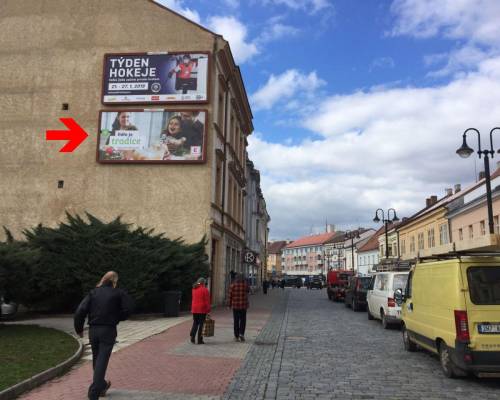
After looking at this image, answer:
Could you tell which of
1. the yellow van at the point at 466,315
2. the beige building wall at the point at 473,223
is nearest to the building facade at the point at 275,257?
the beige building wall at the point at 473,223

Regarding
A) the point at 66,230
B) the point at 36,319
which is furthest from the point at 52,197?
the point at 36,319

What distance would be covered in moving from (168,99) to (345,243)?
96099 mm

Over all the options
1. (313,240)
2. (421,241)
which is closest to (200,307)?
(421,241)

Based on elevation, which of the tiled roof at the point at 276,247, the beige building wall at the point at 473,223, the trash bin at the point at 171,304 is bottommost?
the trash bin at the point at 171,304

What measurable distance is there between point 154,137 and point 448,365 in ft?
63.0

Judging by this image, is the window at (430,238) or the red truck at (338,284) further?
the window at (430,238)

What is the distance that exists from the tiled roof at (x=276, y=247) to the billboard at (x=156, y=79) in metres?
141

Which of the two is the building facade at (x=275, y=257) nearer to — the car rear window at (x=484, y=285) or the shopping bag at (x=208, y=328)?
the shopping bag at (x=208, y=328)

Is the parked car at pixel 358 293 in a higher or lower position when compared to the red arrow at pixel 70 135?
lower

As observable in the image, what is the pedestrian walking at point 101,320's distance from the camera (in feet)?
21.7

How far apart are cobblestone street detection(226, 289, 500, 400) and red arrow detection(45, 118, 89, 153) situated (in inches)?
625

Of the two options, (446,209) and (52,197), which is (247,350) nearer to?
(52,197)

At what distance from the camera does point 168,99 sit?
2498 cm

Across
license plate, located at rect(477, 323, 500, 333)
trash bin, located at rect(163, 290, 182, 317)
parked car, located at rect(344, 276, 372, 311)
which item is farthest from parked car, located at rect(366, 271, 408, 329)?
license plate, located at rect(477, 323, 500, 333)
